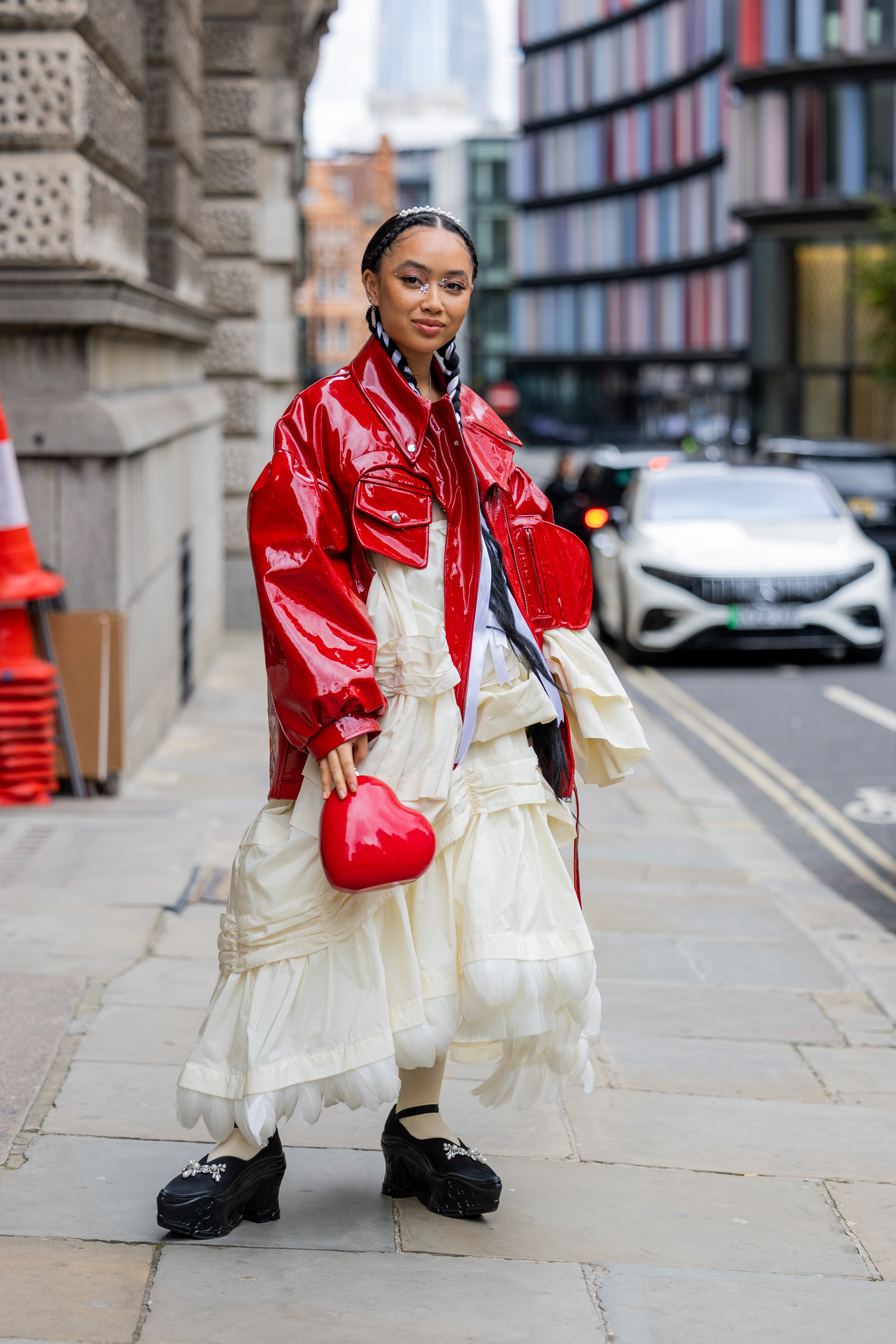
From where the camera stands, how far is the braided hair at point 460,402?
9.97ft

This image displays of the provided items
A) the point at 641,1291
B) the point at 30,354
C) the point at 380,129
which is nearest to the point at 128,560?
the point at 30,354

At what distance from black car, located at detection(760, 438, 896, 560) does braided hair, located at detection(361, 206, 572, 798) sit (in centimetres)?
1791

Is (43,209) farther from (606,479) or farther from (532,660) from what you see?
(606,479)

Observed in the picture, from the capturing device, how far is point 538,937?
2969mm

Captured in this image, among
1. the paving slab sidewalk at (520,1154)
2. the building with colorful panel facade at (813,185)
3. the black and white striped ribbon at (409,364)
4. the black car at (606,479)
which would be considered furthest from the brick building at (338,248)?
the black and white striped ribbon at (409,364)

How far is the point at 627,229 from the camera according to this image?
241 ft

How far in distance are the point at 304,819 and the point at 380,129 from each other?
190597mm

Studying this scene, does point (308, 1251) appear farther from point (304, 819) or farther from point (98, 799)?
point (98, 799)

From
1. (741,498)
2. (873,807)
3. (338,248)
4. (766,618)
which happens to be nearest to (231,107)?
(741,498)

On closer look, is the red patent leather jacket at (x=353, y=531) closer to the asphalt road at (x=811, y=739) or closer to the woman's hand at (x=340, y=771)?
the woman's hand at (x=340, y=771)

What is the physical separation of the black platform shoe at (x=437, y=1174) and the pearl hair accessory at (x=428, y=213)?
1649mm

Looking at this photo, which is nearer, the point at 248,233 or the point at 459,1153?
the point at 459,1153

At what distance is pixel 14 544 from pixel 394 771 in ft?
13.1

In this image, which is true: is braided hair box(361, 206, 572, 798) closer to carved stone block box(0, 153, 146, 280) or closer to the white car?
carved stone block box(0, 153, 146, 280)
